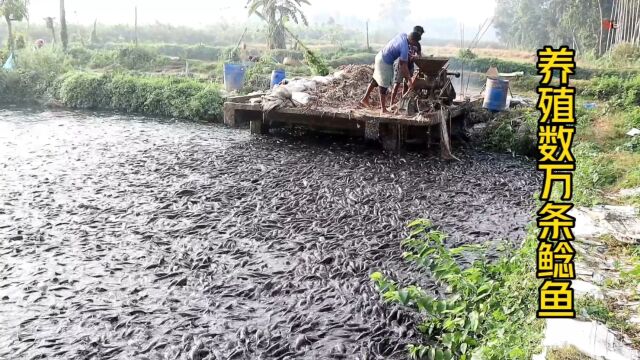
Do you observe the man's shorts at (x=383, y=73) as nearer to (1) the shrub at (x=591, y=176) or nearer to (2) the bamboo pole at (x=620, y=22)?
(1) the shrub at (x=591, y=176)

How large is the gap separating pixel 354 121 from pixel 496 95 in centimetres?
426

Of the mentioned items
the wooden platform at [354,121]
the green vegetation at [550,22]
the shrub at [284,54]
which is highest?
the green vegetation at [550,22]

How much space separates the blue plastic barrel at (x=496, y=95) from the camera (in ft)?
45.5

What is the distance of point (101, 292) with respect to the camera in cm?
583

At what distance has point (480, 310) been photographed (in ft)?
16.4

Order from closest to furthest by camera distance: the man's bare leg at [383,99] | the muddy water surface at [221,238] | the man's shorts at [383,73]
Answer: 1. the muddy water surface at [221,238]
2. the man's shorts at [383,73]
3. the man's bare leg at [383,99]

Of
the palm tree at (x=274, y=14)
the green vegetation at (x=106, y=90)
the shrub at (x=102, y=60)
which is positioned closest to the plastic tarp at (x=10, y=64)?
the green vegetation at (x=106, y=90)

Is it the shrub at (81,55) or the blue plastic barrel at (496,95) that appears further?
the shrub at (81,55)

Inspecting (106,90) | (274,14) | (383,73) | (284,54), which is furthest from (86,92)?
(274,14)

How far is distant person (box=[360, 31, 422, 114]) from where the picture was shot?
1099cm

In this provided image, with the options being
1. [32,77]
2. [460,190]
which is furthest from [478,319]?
[32,77]

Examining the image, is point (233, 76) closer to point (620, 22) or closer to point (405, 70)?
point (405, 70)

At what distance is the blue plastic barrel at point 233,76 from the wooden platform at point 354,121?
152 inches

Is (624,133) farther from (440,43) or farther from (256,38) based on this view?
(440,43)
